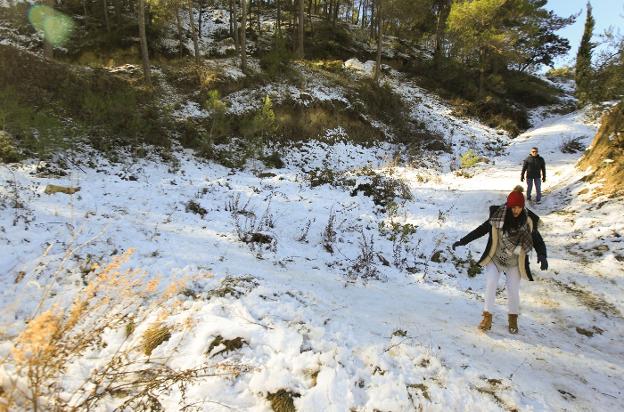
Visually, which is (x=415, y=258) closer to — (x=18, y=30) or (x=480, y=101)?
(x=480, y=101)

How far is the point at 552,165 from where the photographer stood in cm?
1535

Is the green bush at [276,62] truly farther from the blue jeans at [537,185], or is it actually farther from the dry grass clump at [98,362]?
the dry grass clump at [98,362]

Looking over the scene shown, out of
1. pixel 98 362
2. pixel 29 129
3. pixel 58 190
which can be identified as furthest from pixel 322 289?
pixel 29 129

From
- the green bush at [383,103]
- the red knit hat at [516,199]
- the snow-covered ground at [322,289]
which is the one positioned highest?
the green bush at [383,103]

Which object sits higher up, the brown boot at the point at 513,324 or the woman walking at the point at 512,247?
the woman walking at the point at 512,247

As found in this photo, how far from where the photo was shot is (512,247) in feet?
15.6

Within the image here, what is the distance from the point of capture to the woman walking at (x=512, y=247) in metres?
4.70

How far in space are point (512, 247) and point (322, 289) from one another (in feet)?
9.30

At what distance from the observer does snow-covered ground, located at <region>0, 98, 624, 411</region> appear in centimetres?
354

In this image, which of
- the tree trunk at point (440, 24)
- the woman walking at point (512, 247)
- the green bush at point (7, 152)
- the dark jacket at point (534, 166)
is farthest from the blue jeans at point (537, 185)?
the tree trunk at point (440, 24)

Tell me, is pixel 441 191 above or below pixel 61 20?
below

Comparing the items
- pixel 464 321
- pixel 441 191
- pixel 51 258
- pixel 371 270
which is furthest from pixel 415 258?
pixel 51 258

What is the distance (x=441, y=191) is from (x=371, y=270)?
7.00 metres

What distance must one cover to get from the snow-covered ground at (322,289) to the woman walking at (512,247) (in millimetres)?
449
